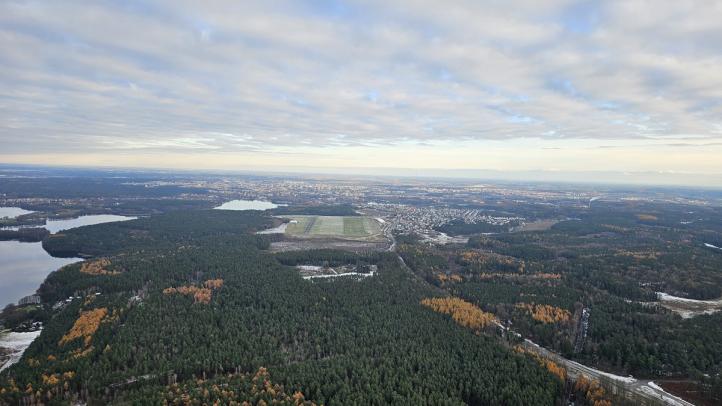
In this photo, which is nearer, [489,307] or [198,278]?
[489,307]

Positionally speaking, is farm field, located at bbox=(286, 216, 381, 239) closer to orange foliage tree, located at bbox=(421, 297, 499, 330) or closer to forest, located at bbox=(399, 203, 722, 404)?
forest, located at bbox=(399, 203, 722, 404)

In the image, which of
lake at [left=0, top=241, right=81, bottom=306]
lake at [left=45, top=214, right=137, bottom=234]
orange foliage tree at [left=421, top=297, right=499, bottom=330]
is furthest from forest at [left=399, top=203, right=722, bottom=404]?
lake at [left=45, top=214, right=137, bottom=234]

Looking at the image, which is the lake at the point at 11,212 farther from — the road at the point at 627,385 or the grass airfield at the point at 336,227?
the road at the point at 627,385

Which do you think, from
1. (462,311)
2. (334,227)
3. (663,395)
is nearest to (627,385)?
(663,395)

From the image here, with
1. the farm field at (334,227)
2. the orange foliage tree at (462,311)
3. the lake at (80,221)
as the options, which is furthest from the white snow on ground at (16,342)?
the lake at (80,221)

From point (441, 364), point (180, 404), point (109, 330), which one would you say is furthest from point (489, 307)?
point (109, 330)

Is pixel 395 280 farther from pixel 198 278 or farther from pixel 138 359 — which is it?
pixel 138 359
